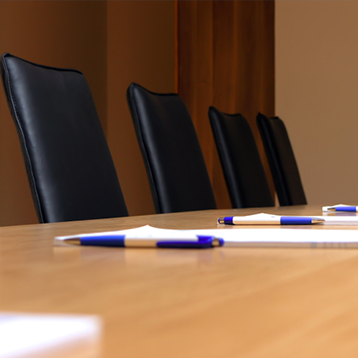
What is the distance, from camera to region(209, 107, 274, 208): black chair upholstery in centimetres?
214

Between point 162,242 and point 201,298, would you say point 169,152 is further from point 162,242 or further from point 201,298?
point 201,298

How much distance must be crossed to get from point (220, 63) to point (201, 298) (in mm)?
4721

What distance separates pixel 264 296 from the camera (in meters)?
0.22

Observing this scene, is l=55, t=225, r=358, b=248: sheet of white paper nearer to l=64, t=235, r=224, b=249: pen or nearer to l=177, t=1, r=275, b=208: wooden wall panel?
l=64, t=235, r=224, b=249: pen

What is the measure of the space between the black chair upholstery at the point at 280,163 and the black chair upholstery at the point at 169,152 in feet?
3.11

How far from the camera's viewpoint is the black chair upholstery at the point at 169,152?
5.18 ft

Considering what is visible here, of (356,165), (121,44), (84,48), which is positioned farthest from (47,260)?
(356,165)

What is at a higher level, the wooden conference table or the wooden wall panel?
the wooden wall panel

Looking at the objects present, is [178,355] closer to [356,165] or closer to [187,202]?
[187,202]

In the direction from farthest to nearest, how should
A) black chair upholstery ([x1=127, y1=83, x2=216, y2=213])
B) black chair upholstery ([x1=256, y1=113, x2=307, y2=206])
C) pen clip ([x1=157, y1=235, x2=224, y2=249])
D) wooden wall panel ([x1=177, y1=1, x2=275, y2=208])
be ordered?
wooden wall panel ([x1=177, y1=1, x2=275, y2=208]), black chair upholstery ([x1=256, y1=113, x2=307, y2=206]), black chair upholstery ([x1=127, y1=83, x2=216, y2=213]), pen clip ([x1=157, y1=235, x2=224, y2=249])

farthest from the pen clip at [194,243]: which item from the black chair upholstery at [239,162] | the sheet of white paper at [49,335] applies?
the black chair upholstery at [239,162]

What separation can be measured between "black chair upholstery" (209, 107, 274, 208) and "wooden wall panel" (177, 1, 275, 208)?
2.37 m

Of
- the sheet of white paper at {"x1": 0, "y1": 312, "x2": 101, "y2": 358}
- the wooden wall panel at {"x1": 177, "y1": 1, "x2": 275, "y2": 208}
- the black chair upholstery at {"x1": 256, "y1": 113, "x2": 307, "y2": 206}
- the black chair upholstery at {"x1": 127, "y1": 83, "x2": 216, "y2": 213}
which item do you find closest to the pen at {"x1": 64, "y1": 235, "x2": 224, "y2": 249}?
the sheet of white paper at {"x1": 0, "y1": 312, "x2": 101, "y2": 358}

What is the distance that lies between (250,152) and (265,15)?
115 inches
